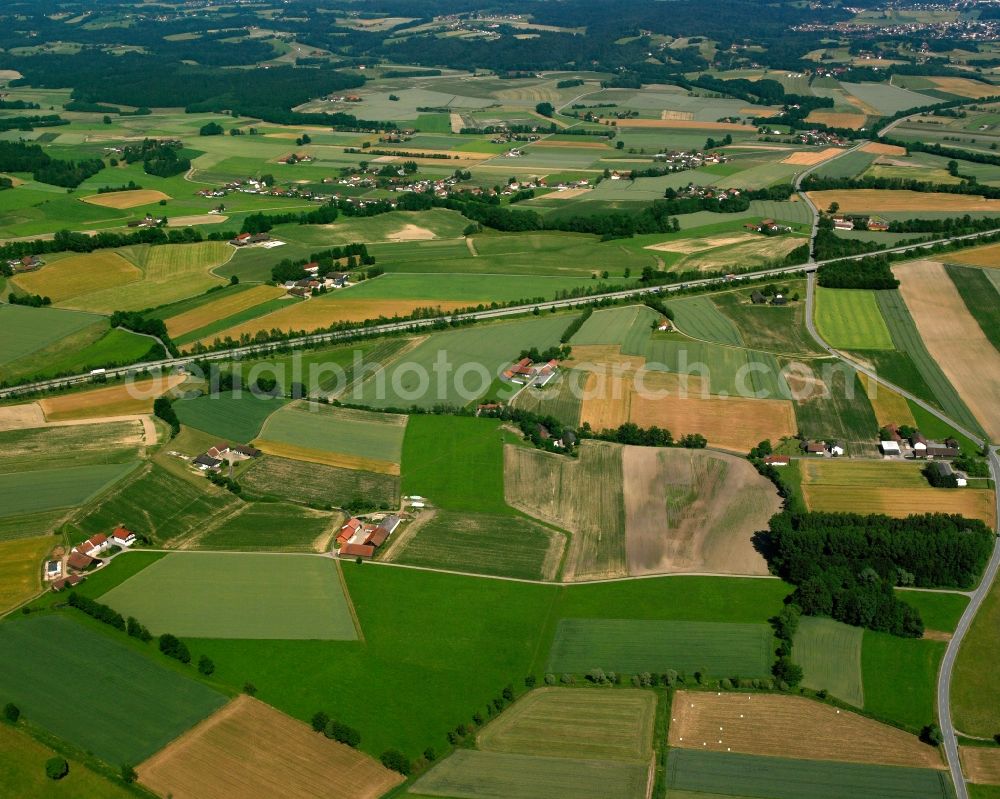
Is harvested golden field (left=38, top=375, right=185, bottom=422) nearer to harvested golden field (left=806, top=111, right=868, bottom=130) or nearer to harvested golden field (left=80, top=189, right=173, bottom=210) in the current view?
harvested golden field (left=80, top=189, right=173, bottom=210)

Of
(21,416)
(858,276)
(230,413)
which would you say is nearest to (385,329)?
(230,413)

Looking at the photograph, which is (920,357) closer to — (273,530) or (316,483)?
(316,483)

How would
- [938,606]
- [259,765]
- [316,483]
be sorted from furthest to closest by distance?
[316,483] → [938,606] → [259,765]

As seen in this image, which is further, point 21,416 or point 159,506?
point 21,416

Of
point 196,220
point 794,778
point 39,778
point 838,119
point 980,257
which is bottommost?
point 39,778

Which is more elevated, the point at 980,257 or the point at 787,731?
the point at 980,257

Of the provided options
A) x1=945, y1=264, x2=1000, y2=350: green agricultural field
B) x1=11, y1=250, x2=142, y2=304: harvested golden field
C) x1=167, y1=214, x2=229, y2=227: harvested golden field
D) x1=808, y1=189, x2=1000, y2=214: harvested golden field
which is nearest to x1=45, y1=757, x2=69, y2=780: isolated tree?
x1=11, y1=250, x2=142, y2=304: harvested golden field

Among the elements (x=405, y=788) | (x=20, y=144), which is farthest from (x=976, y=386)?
(x=20, y=144)
